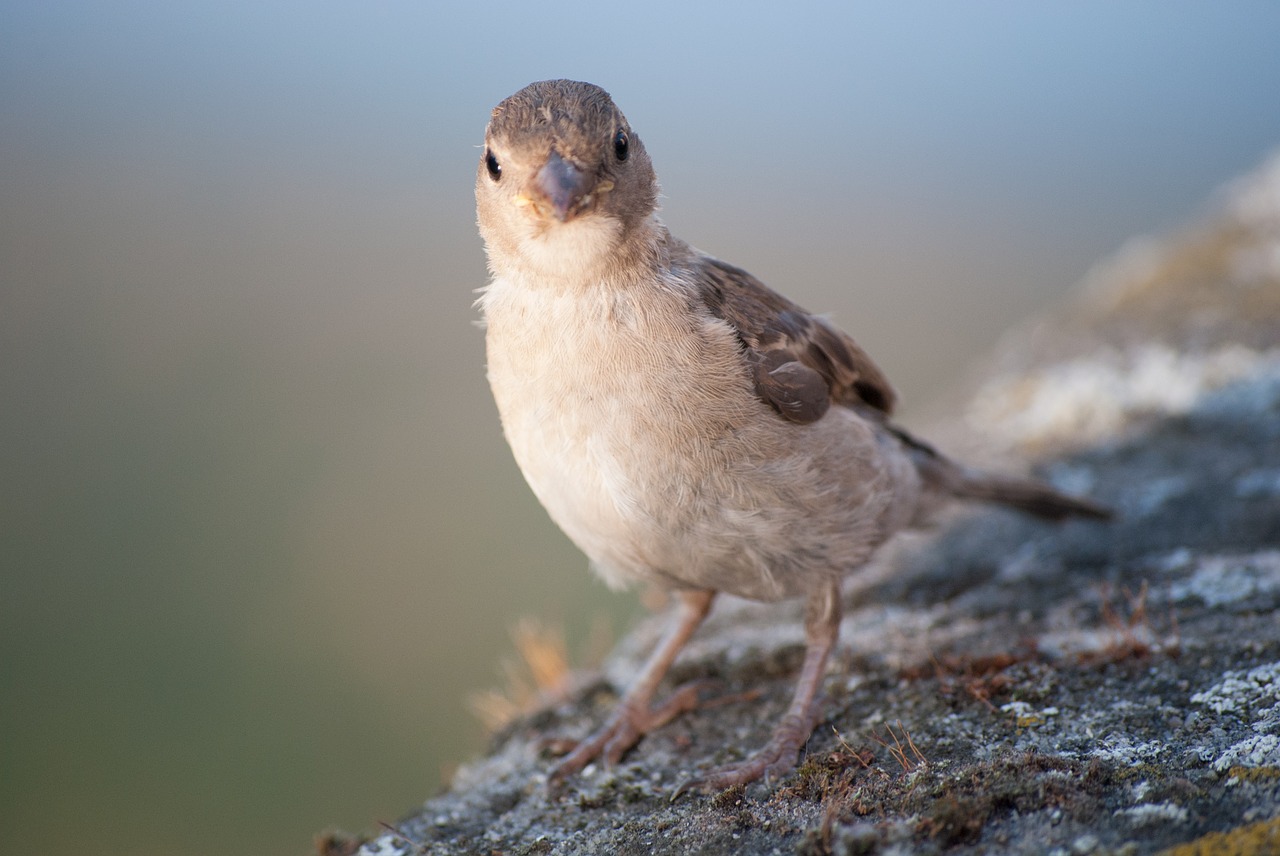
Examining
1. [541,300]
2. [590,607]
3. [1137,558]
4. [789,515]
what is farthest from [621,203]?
[590,607]

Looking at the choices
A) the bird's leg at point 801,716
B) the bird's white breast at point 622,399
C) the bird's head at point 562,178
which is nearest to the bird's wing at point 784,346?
the bird's white breast at point 622,399

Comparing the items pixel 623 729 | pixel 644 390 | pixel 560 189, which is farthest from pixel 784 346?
pixel 623 729

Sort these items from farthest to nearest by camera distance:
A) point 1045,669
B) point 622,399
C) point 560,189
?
1. point 1045,669
2. point 622,399
3. point 560,189

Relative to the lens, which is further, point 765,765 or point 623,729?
point 623,729

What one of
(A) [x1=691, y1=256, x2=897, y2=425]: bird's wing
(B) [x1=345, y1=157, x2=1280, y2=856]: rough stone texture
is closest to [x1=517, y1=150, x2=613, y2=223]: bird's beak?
(A) [x1=691, y1=256, x2=897, y2=425]: bird's wing

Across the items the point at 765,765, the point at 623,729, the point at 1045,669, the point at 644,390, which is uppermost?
the point at 644,390

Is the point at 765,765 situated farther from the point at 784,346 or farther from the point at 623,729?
the point at 784,346

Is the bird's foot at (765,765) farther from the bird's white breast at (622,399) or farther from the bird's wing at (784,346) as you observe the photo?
the bird's wing at (784,346)

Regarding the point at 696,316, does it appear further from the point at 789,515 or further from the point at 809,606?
the point at 809,606
